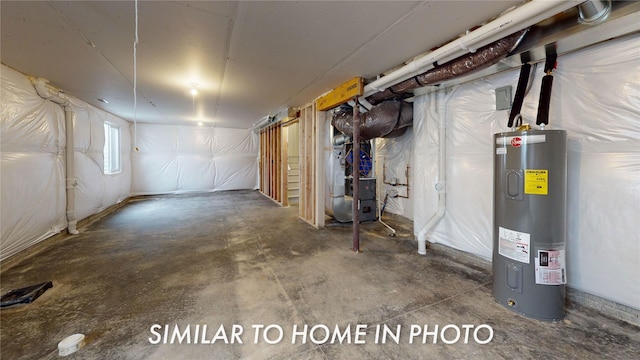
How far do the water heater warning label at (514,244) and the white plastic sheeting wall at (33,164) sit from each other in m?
4.66

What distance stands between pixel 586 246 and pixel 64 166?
610 centimetres

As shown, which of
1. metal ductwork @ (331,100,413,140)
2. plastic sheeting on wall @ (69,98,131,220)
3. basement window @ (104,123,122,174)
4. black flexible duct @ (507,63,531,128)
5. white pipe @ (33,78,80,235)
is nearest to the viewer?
black flexible duct @ (507,63,531,128)

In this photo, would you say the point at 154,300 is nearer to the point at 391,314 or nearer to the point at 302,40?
the point at 391,314

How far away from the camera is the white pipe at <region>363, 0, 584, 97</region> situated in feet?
4.49

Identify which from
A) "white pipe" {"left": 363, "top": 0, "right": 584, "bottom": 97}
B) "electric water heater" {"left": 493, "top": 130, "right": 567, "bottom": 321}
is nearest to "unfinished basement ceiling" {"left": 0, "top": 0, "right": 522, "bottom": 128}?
"white pipe" {"left": 363, "top": 0, "right": 584, "bottom": 97}

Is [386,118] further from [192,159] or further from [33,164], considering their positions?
[192,159]

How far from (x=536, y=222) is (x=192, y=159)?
329 inches

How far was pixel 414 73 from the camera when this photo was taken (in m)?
2.39

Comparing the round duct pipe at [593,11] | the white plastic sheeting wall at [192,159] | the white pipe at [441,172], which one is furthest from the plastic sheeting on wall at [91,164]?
the round duct pipe at [593,11]

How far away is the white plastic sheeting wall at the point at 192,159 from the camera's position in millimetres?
7218

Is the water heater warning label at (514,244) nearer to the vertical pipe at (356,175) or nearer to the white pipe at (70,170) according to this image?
the vertical pipe at (356,175)

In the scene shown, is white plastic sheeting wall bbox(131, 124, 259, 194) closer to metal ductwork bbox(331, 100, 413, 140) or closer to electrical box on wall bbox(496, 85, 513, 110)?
metal ductwork bbox(331, 100, 413, 140)

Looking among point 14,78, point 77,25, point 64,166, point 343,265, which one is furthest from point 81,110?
point 343,265

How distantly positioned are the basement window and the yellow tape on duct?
5.08m
